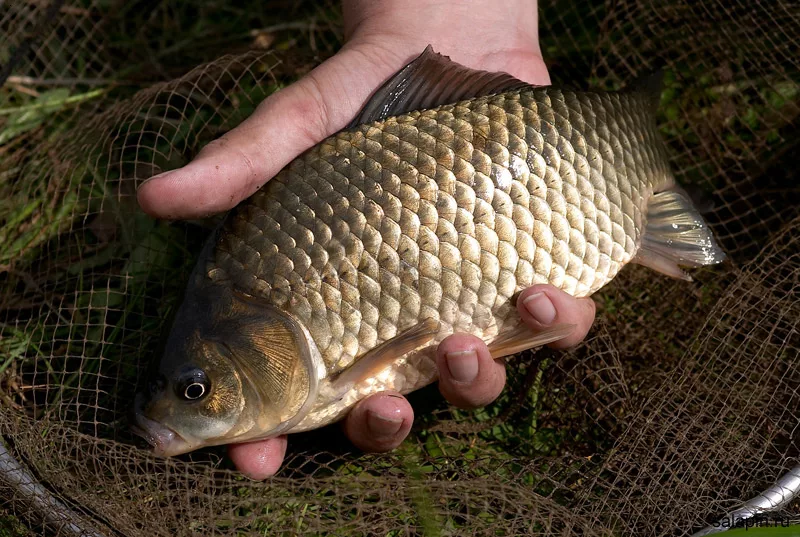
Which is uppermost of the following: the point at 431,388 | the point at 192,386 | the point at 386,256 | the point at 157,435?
the point at 386,256

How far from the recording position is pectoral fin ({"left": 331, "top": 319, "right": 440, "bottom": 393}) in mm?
1742

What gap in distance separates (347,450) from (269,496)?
39 cm

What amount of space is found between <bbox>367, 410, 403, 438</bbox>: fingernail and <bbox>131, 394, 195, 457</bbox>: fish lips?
0.42 metres

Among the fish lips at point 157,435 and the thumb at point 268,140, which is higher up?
the thumb at point 268,140

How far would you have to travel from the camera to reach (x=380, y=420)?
Result: 179 cm

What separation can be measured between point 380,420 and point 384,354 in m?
0.17

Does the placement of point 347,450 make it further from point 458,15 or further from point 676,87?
point 676,87

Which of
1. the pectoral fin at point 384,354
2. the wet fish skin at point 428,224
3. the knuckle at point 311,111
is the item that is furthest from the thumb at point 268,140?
the pectoral fin at point 384,354

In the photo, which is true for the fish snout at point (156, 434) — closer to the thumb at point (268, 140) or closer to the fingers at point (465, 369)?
the thumb at point (268, 140)

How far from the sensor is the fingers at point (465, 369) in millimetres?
1771

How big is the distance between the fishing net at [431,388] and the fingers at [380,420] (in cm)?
10

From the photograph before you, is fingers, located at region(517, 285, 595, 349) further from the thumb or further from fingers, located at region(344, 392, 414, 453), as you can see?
the thumb

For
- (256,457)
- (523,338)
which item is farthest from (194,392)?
(523,338)

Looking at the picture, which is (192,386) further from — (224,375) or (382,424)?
(382,424)
